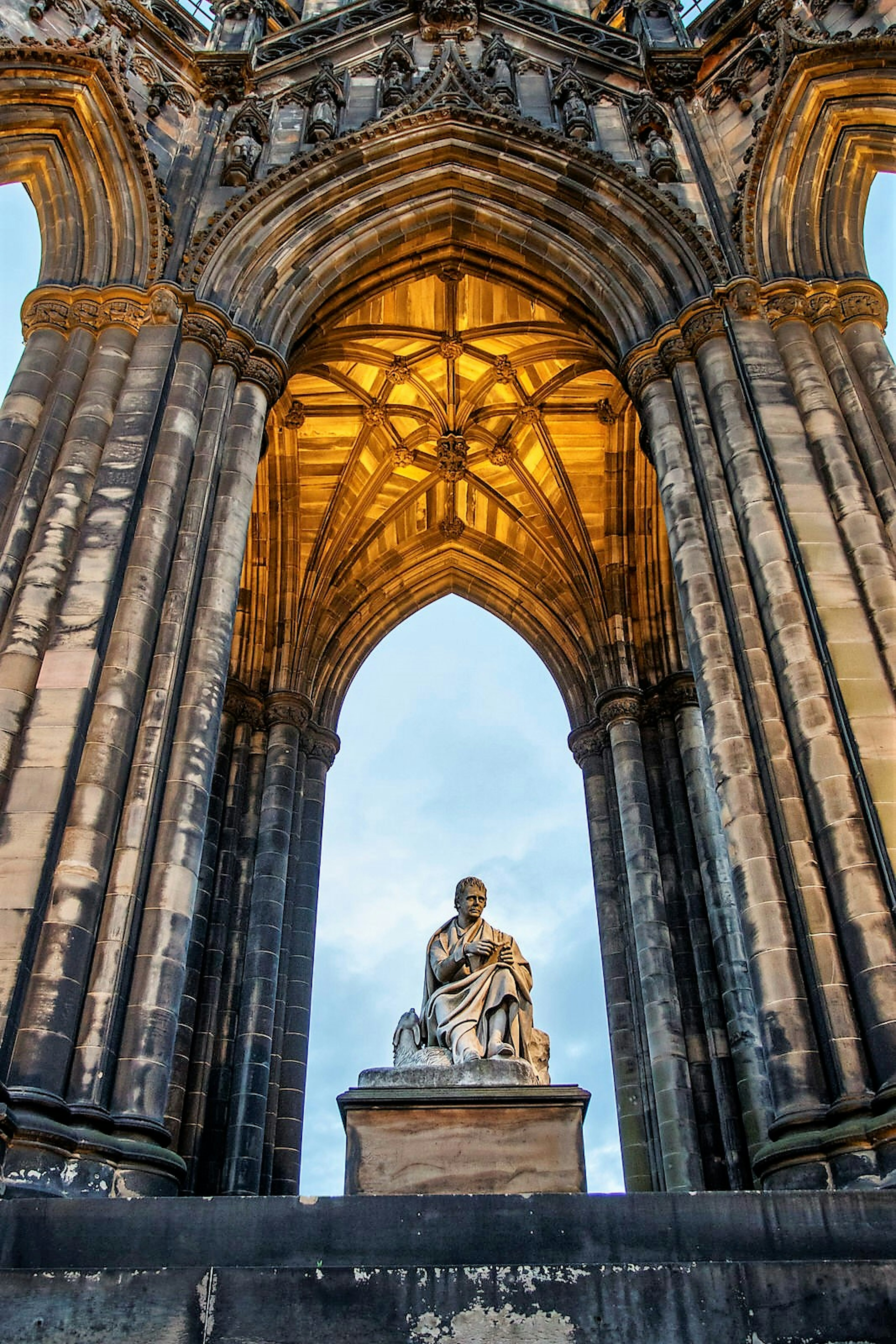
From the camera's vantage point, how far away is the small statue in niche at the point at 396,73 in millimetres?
14016

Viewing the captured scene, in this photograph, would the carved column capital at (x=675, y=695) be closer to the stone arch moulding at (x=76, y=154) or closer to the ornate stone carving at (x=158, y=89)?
the stone arch moulding at (x=76, y=154)

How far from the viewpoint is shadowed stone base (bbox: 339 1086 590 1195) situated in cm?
692

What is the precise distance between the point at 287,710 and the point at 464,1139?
9499 millimetres

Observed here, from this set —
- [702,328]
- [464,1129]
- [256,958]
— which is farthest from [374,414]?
[464,1129]

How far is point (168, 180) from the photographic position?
12.8 meters

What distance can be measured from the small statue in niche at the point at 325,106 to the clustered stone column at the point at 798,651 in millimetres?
5086

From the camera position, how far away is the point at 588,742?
639 inches

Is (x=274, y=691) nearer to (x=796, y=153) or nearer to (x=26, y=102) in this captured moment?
(x=26, y=102)

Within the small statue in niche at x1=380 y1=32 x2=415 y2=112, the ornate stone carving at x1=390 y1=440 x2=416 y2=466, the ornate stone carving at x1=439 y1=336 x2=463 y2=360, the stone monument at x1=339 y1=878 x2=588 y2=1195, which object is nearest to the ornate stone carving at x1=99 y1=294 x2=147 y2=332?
the small statue in niche at x1=380 y1=32 x2=415 y2=112

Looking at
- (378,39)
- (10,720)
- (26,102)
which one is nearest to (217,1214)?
(10,720)

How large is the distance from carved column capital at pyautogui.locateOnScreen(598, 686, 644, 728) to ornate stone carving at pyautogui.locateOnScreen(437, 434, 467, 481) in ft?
15.3

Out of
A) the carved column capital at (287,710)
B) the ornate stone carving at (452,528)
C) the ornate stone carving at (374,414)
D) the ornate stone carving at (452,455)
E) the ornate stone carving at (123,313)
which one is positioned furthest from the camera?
the ornate stone carving at (452,528)

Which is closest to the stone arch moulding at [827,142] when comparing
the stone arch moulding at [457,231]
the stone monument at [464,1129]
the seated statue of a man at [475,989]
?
the stone arch moulding at [457,231]

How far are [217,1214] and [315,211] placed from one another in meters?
10.6
